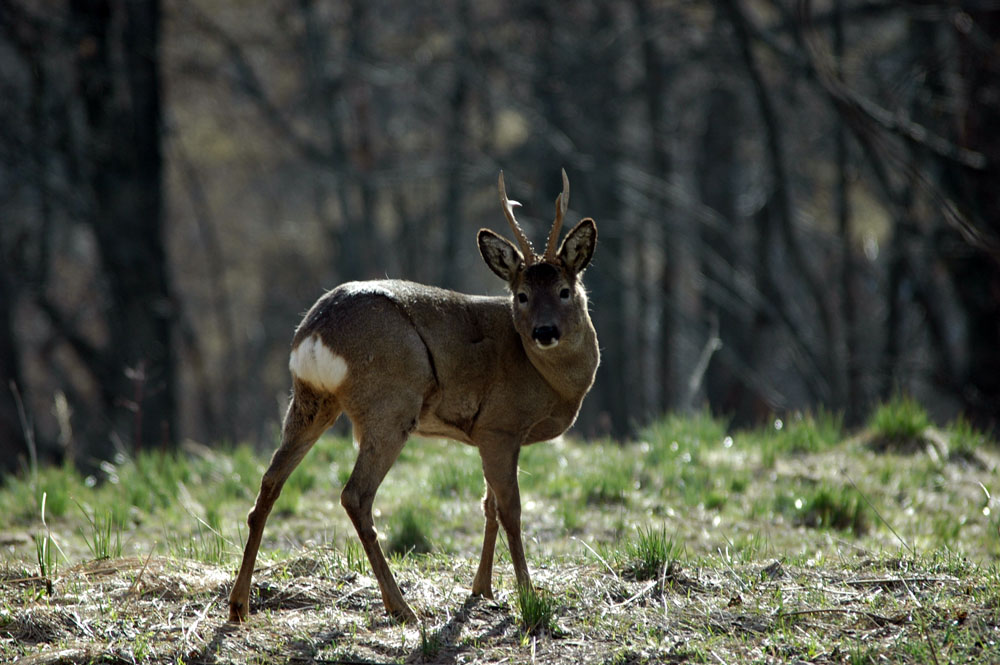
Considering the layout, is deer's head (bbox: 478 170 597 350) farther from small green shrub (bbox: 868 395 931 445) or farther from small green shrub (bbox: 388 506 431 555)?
small green shrub (bbox: 868 395 931 445)

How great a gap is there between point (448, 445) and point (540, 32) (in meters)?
8.92

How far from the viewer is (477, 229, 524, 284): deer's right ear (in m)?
5.72

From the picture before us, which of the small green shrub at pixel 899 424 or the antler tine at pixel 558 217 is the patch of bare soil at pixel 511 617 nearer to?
the antler tine at pixel 558 217

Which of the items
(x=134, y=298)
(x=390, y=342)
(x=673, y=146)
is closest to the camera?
(x=390, y=342)

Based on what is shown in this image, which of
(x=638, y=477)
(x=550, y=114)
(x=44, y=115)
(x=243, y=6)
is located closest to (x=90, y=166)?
(x=44, y=115)

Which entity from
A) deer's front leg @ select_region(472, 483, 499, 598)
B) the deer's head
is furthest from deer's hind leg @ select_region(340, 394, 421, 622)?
the deer's head

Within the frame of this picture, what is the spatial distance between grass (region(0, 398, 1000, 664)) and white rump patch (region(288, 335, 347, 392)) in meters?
1.00

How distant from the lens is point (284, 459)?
A: 5035 millimetres

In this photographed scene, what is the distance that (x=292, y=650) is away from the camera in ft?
14.6

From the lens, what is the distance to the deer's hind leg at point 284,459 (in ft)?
15.7

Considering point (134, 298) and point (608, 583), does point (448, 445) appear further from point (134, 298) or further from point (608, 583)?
point (134, 298)

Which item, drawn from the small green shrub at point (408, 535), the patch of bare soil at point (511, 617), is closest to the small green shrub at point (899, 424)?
the patch of bare soil at point (511, 617)

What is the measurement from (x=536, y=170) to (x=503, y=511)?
13764 millimetres

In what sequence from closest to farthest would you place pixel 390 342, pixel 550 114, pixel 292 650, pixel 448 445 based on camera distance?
pixel 292 650
pixel 390 342
pixel 448 445
pixel 550 114
